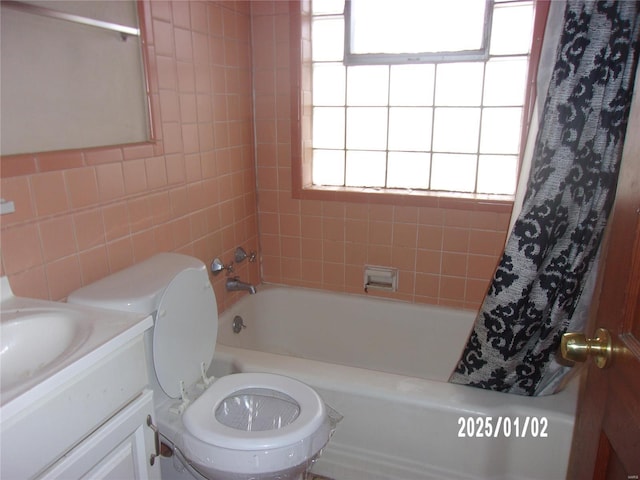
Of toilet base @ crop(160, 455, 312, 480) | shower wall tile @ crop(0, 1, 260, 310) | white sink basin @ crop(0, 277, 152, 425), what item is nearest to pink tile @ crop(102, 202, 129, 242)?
shower wall tile @ crop(0, 1, 260, 310)

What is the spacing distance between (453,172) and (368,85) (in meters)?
0.58

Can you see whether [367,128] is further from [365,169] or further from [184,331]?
[184,331]

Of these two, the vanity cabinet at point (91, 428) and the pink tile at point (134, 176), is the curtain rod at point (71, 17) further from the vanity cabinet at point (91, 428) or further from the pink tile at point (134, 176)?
the vanity cabinet at point (91, 428)

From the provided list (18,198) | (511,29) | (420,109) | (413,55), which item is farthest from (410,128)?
(18,198)

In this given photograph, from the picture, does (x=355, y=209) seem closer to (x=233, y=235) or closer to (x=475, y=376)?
(x=233, y=235)

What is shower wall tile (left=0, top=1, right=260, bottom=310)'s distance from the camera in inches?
48.5

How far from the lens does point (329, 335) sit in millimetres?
2385

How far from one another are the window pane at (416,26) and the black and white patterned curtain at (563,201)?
2.60 feet

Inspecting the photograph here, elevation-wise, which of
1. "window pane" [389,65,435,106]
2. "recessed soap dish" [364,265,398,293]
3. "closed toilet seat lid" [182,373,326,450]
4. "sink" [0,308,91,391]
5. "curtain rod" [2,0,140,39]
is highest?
"curtain rod" [2,0,140,39]

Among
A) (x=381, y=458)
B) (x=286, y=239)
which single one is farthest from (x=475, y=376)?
(x=286, y=239)

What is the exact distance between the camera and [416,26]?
211 cm

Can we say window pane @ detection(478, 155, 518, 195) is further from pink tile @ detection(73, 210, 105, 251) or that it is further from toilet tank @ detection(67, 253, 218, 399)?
pink tile @ detection(73, 210, 105, 251)

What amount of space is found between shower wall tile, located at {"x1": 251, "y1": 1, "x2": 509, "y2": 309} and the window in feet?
0.57
